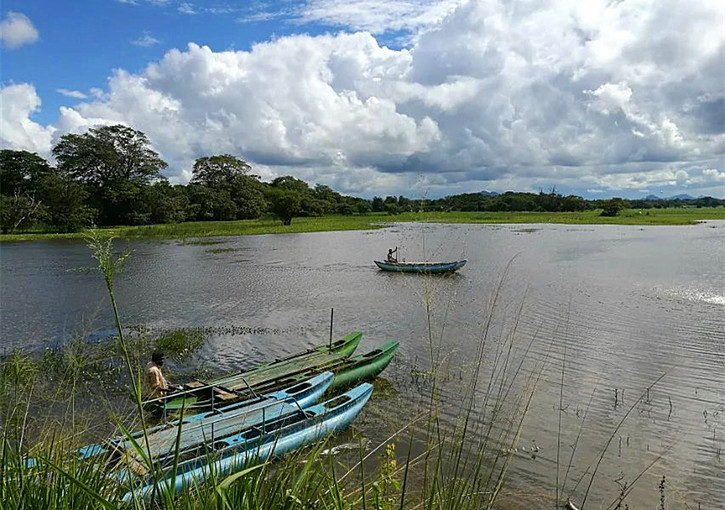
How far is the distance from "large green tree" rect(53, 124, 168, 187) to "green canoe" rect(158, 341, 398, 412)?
228 ft

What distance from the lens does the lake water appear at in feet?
31.8

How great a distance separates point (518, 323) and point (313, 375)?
9.66 m

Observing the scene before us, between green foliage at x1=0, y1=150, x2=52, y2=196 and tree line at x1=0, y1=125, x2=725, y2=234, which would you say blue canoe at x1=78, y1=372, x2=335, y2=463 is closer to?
tree line at x1=0, y1=125, x2=725, y2=234

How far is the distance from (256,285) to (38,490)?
25782 mm

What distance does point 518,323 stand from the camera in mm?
19297

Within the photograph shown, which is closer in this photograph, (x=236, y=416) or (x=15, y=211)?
(x=236, y=416)

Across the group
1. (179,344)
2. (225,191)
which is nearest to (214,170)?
(225,191)

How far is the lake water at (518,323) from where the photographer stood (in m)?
9.69

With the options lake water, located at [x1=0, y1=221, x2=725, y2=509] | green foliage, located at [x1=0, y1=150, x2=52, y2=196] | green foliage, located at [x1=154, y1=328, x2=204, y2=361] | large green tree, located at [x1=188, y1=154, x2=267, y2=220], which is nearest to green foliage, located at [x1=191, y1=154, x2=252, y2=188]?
large green tree, located at [x1=188, y1=154, x2=267, y2=220]

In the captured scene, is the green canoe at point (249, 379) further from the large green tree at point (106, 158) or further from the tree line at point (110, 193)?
the large green tree at point (106, 158)

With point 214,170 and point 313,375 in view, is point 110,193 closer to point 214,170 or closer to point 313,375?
point 214,170

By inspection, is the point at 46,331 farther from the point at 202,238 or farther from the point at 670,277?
the point at 202,238

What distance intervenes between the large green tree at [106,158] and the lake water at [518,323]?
32930mm

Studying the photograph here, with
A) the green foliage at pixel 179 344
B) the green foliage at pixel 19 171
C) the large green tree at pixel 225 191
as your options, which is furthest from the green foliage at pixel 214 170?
the green foliage at pixel 179 344
